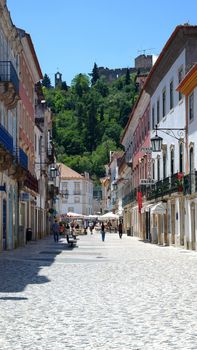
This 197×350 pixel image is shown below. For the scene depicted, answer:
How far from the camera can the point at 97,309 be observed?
35.9ft

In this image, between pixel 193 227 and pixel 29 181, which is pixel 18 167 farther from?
pixel 193 227

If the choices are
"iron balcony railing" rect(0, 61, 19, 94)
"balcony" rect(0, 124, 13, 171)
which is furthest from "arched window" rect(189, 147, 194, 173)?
"iron balcony railing" rect(0, 61, 19, 94)

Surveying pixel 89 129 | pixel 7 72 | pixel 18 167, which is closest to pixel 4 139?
pixel 7 72

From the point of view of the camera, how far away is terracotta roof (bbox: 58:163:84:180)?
140000 millimetres

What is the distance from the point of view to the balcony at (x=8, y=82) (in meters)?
28.2

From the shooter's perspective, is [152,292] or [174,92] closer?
[152,292]

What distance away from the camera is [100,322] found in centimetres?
953

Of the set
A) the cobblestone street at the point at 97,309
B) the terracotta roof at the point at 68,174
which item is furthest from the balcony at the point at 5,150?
the terracotta roof at the point at 68,174

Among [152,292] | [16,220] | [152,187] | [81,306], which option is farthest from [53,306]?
[152,187]

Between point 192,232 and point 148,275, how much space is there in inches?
598

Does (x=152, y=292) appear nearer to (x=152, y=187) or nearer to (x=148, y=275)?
(x=148, y=275)

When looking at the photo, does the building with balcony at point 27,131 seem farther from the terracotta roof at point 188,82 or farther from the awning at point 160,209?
the terracotta roof at point 188,82

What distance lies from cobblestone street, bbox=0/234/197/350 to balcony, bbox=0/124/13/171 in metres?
8.34

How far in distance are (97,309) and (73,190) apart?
130 metres
